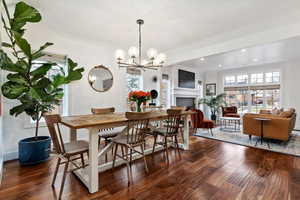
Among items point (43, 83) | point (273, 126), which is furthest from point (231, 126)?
point (43, 83)

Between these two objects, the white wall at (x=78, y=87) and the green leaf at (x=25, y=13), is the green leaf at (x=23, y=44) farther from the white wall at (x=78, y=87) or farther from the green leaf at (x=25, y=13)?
the white wall at (x=78, y=87)

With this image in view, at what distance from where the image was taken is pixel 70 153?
1.64 metres

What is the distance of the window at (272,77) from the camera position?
19.2 ft

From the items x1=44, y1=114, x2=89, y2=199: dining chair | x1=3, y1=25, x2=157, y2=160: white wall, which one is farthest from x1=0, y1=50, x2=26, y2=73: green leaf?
x1=3, y1=25, x2=157, y2=160: white wall

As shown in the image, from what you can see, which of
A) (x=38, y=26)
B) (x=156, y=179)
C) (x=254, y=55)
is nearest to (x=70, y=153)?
(x=156, y=179)

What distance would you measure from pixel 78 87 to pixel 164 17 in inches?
98.1

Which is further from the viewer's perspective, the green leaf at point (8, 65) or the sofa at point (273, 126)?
the sofa at point (273, 126)

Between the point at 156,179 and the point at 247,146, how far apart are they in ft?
8.57

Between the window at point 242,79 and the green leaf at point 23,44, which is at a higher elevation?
the window at point 242,79

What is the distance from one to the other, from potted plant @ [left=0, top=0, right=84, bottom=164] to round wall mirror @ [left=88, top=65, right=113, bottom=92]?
1256mm

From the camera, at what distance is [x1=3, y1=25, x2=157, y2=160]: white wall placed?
8.65 feet

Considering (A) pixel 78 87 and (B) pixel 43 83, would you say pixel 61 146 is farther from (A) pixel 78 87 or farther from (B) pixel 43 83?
(A) pixel 78 87

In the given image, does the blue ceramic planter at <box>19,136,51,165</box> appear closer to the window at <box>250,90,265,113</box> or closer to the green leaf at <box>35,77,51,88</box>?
the green leaf at <box>35,77,51,88</box>

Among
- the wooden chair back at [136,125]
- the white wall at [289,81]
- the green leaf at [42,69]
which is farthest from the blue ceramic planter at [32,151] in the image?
the white wall at [289,81]
